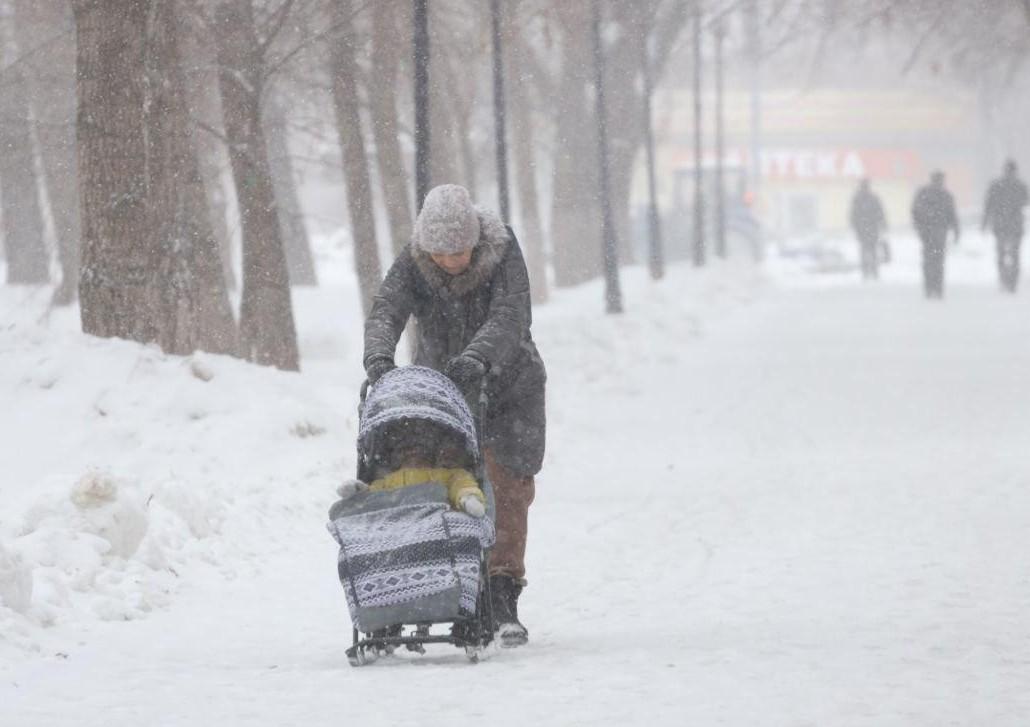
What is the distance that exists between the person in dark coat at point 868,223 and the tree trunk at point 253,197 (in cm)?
2513

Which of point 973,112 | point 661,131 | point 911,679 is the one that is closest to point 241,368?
point 911,679

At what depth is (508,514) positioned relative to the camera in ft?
24.1

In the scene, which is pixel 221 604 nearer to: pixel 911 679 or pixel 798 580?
pixel 798 580

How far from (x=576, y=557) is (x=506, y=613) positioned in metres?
2.44

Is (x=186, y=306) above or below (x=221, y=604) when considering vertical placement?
above

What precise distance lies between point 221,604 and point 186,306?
4670 millimetres

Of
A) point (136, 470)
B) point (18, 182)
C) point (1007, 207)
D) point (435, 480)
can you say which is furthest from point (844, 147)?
point (435, 480)

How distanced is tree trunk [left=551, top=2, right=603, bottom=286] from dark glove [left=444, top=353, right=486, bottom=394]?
27759mm

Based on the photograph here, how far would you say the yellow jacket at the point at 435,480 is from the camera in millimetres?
6601

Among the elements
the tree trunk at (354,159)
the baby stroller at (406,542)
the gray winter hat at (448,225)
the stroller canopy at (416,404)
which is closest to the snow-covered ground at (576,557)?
the baby stroller at (406,542)

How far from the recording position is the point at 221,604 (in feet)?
27.1

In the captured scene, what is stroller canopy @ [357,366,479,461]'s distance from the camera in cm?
646

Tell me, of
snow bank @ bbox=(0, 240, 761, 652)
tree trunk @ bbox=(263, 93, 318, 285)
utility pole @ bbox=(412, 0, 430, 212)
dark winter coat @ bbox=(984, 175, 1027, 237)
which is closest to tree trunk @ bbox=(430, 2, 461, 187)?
tree trunk @ bbox=(263, 93, 318, 285)

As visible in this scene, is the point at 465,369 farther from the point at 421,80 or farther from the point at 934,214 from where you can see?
the point at 934,214
